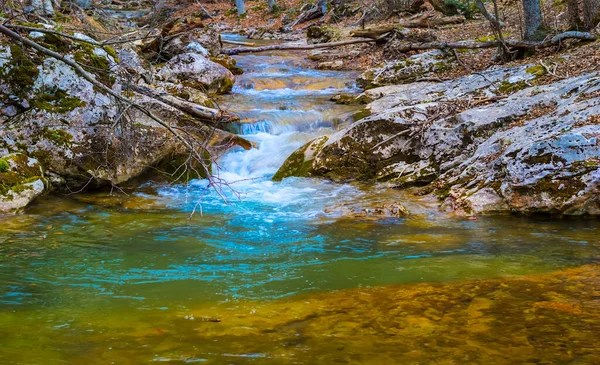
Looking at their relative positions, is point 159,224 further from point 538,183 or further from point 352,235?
point 538,183

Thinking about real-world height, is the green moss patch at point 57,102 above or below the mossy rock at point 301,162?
above

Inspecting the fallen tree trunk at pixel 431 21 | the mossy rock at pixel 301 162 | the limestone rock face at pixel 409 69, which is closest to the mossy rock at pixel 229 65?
the limestone rock face at pixel 409 69

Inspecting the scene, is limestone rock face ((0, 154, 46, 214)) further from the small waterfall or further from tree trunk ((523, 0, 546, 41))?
tree trunk ((523, 0, 546, 41))

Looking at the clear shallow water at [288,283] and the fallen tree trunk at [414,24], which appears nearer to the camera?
the clear shallow water at [288,283]

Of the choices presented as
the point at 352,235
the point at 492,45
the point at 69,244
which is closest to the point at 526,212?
the point at 352,235

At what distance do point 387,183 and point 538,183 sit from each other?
8.78ft

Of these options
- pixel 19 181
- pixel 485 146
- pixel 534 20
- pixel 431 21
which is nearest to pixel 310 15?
pixel 431 21

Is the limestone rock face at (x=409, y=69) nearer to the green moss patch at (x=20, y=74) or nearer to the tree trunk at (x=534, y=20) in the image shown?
the tree trunk at (x=534, y=20)

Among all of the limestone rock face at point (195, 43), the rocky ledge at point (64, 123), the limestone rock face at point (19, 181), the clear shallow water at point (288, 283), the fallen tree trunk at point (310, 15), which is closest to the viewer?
the clear shallow water at point (288, 283)

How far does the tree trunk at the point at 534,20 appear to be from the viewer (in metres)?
12.1

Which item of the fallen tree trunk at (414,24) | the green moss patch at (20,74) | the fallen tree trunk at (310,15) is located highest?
the fallen tree trunk at (310,15)

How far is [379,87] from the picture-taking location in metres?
13.2

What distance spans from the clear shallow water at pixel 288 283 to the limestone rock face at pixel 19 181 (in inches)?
8.9

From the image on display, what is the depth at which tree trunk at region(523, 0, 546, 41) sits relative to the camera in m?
12.1
